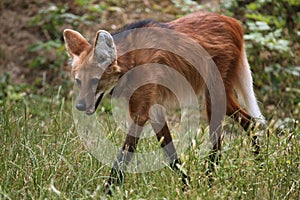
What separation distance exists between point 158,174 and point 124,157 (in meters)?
0.33

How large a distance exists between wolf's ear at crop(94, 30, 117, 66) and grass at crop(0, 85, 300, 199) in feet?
1.98

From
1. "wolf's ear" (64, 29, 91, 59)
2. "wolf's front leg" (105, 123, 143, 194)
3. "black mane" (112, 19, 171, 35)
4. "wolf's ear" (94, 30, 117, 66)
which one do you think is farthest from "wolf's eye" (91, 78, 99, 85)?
"black mane" (112, 19, 171, 35)

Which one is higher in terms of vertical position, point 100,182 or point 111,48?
point 111,48

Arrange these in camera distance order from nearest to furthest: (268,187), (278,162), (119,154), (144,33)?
(268,187)
(278,162)
(119,154)
(144,33)

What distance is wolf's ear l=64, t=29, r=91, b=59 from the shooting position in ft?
11.8

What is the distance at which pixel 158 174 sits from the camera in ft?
10.5

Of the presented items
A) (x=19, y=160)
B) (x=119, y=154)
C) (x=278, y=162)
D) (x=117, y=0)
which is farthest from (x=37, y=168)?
(x=117, y=0)

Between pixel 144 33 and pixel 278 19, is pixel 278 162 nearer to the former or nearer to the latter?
pixel 144 33

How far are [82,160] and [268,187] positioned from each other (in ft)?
3.80

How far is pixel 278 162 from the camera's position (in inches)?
129

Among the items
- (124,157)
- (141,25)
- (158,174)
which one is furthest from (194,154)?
(141,25)

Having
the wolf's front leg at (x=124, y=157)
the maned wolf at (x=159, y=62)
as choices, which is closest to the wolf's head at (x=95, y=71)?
the maned wolf at (x=159, y=62)

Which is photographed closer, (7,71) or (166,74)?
(166,74)

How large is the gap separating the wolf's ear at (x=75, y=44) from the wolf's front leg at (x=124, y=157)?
602 millimetres
